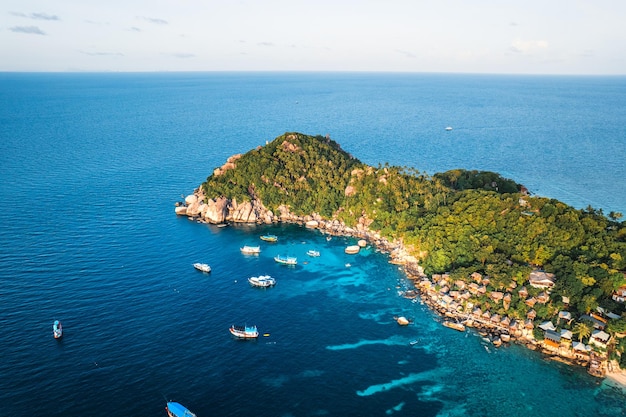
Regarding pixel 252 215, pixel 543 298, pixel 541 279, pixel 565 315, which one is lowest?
pixel 565 315

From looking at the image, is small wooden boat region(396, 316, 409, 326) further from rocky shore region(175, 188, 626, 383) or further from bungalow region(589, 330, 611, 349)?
bungalow region(589, 330, 611, 349)

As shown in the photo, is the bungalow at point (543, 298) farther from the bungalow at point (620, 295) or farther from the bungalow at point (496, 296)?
the bungalow at point (620, 295)

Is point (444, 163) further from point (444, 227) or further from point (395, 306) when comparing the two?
point (395, 306)

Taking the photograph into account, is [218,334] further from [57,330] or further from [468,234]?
[468,234]

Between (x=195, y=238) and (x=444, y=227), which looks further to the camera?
(x=195, y=238)

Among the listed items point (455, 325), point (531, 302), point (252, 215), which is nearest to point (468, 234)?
point (531, 302)

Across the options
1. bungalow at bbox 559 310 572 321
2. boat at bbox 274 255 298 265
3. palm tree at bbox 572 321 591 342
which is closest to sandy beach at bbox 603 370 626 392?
palm tree at bbox 572 321 591 342

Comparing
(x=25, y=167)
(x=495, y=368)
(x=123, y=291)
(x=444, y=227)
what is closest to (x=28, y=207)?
(x=25, y=167)
